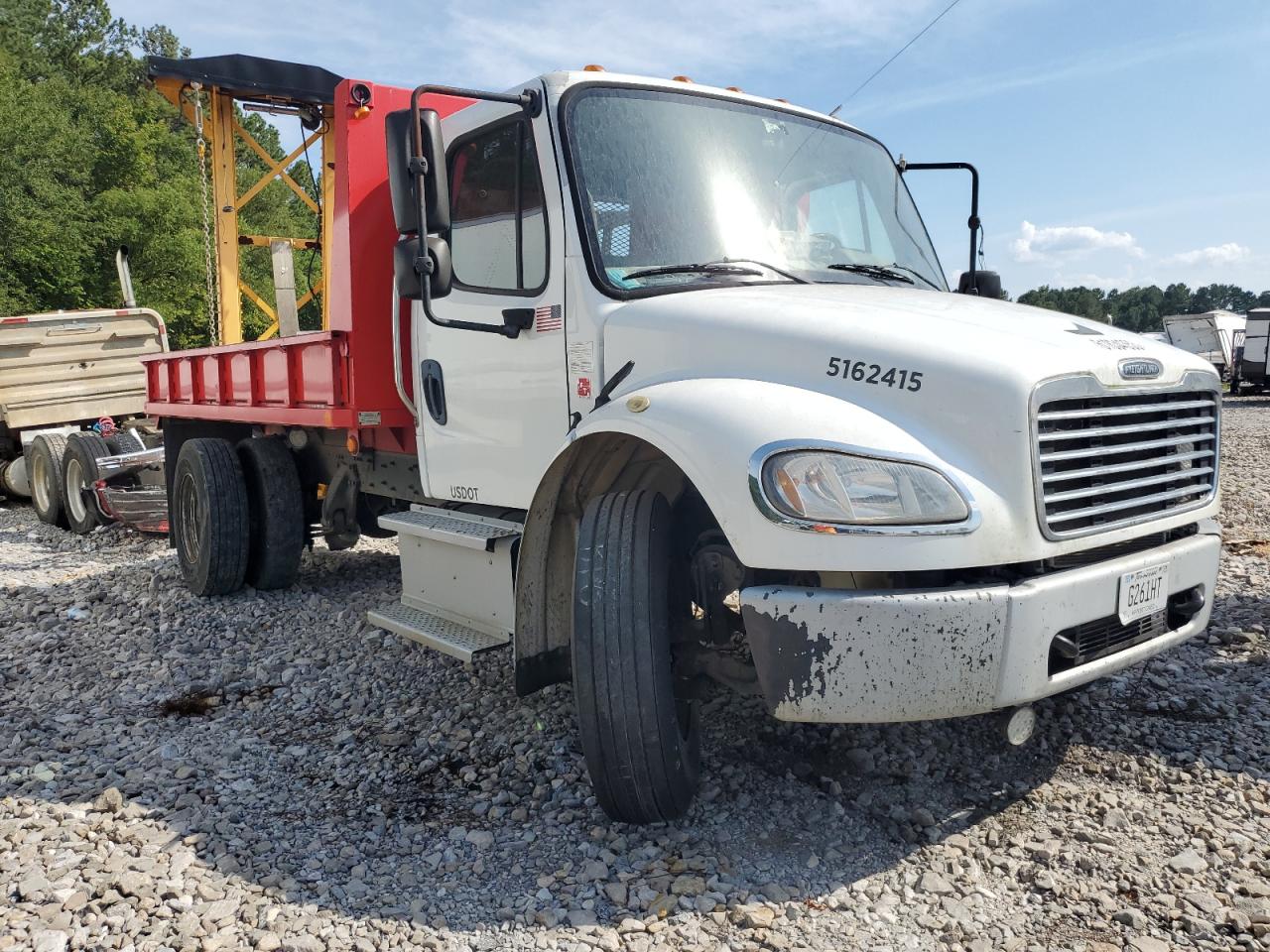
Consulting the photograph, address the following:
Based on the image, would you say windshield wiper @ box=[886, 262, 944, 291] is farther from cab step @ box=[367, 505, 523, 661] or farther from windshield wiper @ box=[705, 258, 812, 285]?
cab step @ box=[367, 505, 523, 661]

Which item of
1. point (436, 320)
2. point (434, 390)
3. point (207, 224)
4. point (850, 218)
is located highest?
point (207, 224)

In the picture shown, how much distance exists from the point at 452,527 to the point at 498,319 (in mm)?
953

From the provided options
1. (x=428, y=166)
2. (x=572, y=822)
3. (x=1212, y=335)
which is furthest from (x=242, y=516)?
(x=1212, y=335)

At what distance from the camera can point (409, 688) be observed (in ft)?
15.6

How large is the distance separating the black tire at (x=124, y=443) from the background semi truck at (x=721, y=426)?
6003 mm

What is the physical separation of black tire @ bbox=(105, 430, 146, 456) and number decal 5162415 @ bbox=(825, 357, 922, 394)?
8.98 meters

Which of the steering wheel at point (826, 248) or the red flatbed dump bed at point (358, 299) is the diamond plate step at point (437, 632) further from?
the steering wheel at point (826, 248)

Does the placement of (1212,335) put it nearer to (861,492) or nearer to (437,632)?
(437,632)

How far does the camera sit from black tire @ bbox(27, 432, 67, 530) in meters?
10.1

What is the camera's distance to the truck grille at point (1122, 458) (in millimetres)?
2776

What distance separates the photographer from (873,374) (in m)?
2.88

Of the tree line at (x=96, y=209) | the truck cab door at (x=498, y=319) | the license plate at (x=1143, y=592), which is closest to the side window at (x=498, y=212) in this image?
the truck cab door at (x=498, y=319)

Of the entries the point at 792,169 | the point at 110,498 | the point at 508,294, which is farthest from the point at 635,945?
the point at 110,498

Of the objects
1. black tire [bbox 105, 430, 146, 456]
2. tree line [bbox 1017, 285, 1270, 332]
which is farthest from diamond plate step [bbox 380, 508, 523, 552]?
tree line [bbox 1017, 285, 1270, 332]
